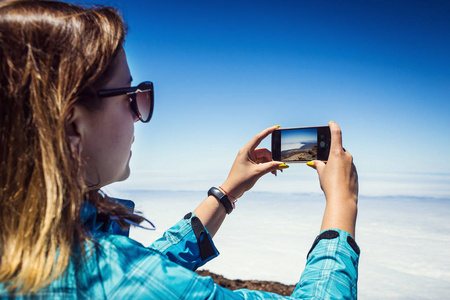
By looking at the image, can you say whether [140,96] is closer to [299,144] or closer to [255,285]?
[299,144]

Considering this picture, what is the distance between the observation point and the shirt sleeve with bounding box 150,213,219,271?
5.20ft

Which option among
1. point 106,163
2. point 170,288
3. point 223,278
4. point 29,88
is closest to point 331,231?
point 170,288

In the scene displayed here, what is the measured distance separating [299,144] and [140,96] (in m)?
0.98

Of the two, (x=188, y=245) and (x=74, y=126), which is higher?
(x=74, y=126)

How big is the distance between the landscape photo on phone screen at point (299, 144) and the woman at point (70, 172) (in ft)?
2.60

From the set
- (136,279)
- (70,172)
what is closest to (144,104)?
(70,172)

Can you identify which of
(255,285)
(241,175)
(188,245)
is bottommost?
(255,285)

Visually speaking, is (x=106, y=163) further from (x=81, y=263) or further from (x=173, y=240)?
(x=173, y=240)

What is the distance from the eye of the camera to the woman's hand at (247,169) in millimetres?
1822

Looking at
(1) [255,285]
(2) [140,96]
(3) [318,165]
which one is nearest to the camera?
(2) [140,96]

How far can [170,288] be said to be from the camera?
0.77 m

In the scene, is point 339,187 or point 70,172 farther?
point 339,187

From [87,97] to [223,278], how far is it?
372cm

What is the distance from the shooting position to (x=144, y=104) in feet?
4.06
